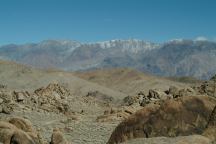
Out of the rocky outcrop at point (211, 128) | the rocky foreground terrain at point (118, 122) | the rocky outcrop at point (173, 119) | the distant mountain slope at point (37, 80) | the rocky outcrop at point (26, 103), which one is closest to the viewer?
the rocky outcrop at point (211, 128)

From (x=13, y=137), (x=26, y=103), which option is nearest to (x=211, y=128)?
(x=13, y=137)

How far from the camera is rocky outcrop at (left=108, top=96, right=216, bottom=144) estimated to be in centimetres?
1988

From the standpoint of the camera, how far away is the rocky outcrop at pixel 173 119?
65.2 ft

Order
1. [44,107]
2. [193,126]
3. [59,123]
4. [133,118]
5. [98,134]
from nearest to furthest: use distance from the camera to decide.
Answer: [193,126]
[133,118]
[98,134]
[59,123]
[44,107]

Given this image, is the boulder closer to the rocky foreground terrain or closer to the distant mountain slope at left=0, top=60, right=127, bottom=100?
the rocky foreground terrain

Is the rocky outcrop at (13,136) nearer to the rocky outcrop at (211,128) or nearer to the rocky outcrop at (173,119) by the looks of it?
the rocky outcrop at (173,119)

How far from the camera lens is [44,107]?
146 ft

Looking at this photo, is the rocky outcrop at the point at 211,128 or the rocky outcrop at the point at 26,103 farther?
the rocky outcrop at the point at 26,103

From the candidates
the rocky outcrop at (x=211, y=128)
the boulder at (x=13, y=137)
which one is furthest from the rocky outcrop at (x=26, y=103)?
the rocky outcrop at (x=211, y=128)

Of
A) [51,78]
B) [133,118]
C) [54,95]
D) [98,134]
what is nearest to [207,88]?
[98,134]

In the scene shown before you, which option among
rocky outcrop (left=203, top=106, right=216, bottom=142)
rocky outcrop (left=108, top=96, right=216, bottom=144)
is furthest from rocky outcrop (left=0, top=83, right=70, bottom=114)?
rocky outcrop (left=203, top=106, right=216, bottom=142)

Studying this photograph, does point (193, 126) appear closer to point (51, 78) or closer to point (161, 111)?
point (161, 111)

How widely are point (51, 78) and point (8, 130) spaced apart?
112 m

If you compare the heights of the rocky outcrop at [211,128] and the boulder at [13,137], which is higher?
the rocky outcrop at [211,128]
